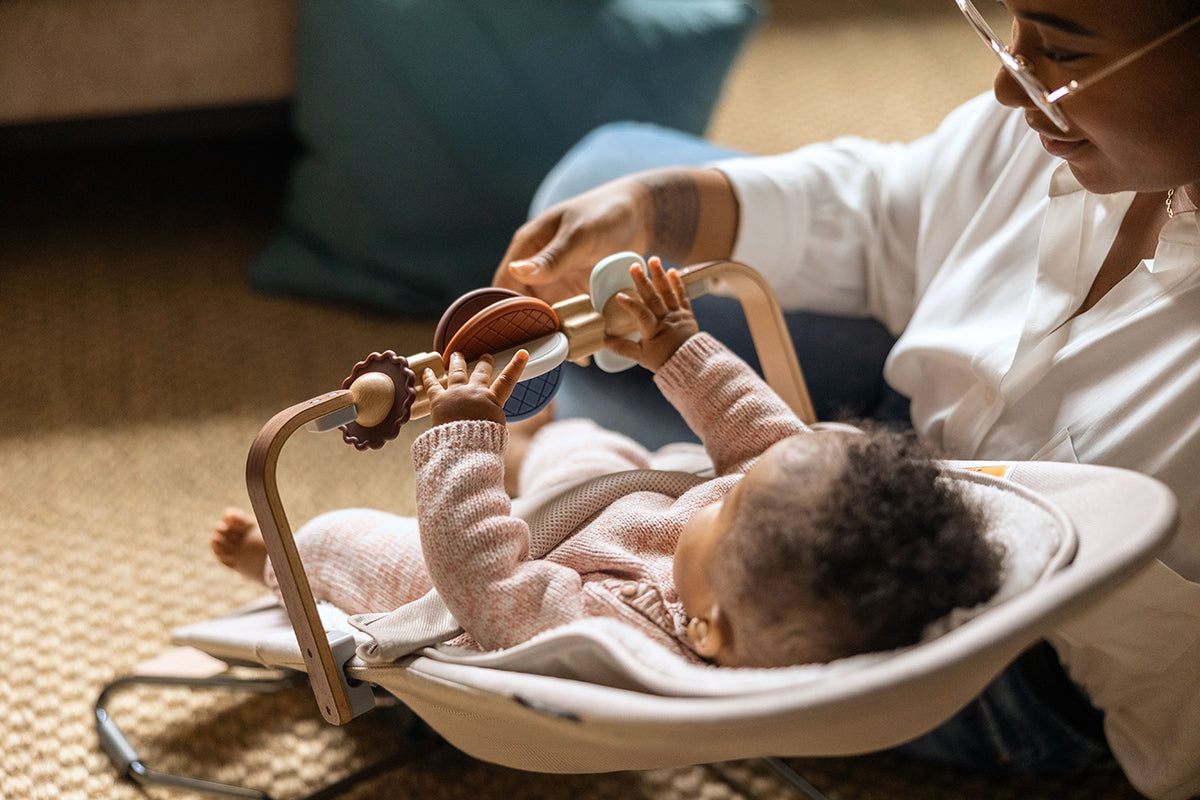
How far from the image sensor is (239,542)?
0.93m

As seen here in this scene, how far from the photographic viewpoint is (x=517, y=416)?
2.59 feet

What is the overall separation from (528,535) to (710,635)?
0.15 metres

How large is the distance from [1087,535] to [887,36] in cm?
229

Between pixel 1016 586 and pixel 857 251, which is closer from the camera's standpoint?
pixel 1016 586

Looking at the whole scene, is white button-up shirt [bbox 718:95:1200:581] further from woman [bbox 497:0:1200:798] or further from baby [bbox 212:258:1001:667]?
baby [bbox 212:258:1001:667]

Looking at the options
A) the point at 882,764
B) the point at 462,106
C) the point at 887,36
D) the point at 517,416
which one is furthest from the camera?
the point at 887,36

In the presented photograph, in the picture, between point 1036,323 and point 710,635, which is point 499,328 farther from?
point 1036,323

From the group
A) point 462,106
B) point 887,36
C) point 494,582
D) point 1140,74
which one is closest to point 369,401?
point 494,582

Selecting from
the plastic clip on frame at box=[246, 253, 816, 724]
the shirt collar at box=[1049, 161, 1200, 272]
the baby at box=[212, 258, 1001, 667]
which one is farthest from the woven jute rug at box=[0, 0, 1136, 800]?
the shirt collar at box=[1049, 161, 1200, 272]

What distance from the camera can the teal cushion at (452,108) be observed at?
1433 mm

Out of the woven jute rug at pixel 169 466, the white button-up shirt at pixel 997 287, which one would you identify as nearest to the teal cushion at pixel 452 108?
the woven jute rug at pixel 169 466

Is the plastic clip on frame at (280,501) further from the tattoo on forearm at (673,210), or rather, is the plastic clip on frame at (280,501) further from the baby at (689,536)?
the tattoo on forearm at (673,210)

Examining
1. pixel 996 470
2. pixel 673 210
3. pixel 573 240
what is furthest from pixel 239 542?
pixel 996 470

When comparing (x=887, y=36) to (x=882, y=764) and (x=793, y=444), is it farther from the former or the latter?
(x=793, y=444)
